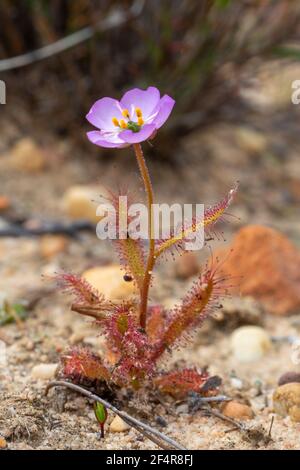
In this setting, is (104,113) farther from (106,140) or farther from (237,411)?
(237,411)

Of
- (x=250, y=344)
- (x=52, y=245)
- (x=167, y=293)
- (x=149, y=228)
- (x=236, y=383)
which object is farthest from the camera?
(x=52, y=245)

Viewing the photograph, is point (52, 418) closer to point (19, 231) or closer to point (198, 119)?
point (19, 231)

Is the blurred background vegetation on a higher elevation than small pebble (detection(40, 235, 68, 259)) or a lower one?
higher

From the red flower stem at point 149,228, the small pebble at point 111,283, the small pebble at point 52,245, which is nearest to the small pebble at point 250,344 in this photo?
the small pebble at point 111,283

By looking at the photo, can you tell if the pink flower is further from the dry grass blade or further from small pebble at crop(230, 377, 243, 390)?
small pebble at crop(230, 377, 243, 390)

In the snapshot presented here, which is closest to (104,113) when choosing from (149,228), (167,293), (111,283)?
(149,228)

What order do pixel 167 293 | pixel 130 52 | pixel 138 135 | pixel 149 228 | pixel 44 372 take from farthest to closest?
pixel 130 52 → pixel 167 293 → pixel 44 372 → pixel 149 228 → pixel 138 135

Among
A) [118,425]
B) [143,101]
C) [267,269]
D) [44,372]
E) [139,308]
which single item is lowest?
[118,425]

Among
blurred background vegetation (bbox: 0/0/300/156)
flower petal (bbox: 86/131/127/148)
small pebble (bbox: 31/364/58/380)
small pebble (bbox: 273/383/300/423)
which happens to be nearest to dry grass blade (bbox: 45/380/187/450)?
small pebble (bbox: 31/364/58/380)
